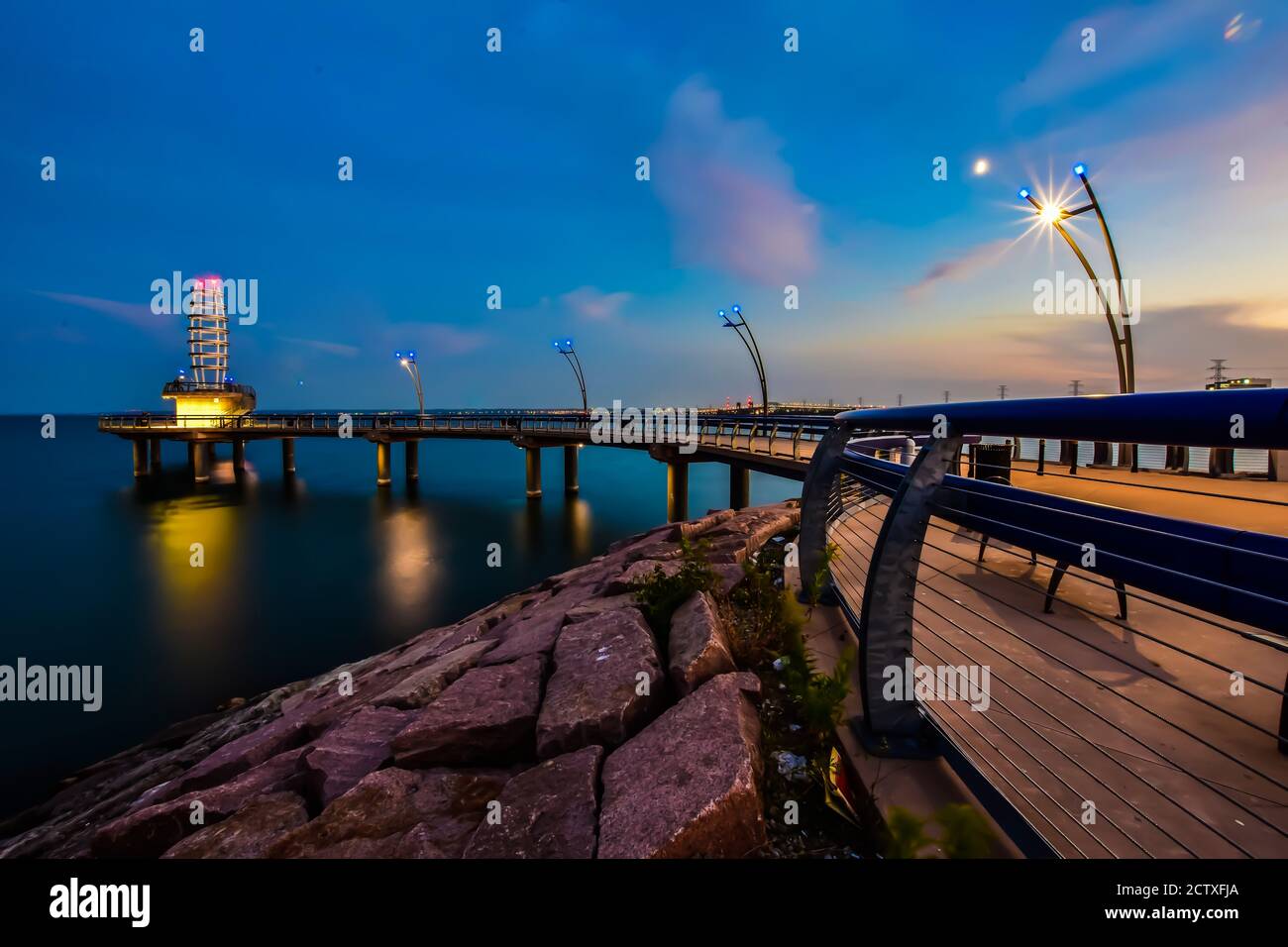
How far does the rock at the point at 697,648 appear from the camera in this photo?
3145 mm

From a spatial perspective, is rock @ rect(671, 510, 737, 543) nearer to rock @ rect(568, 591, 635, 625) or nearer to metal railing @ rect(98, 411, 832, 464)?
rock @ rect(568, 591, 635, 625)

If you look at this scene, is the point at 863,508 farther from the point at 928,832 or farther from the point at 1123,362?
the point at 1123,362

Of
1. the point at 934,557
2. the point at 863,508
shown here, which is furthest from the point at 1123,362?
the point at 934,557

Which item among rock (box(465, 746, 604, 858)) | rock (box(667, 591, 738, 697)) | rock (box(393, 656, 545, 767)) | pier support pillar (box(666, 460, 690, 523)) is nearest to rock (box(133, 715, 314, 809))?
rock (box(393, 656, 545, 767))

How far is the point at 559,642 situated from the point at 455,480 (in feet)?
166

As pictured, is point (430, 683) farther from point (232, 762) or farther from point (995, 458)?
point (995, 458)

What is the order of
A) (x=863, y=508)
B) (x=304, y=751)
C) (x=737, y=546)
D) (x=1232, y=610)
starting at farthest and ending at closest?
(x=863, y=508), (x=737, y=546), (x=304, y=751), (x=1232, y=610)

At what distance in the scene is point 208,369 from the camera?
69938 mm

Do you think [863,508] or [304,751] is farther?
[863,508]

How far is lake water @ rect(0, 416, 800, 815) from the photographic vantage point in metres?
11.6

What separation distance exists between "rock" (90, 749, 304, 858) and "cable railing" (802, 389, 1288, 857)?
3.92 meters

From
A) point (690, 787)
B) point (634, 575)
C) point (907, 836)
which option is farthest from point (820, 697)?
point (634, 575)

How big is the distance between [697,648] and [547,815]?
1281mm

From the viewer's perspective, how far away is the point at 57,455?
3349 inches
